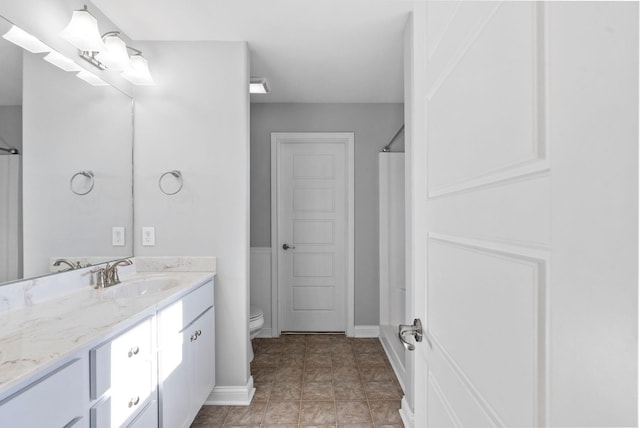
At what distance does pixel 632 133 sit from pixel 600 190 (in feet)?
0.18

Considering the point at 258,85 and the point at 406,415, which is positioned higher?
the point at 258,85

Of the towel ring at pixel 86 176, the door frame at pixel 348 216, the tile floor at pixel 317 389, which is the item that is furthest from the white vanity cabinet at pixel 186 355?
the door frame at pixel 348 216

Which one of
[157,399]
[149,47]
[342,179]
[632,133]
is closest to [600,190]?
[632,133]

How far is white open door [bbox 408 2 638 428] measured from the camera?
0.30 m

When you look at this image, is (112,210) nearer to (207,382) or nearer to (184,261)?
(184,261)

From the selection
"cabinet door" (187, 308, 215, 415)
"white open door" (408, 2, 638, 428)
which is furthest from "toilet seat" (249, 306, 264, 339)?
"white open door" (408, 2, 638, 428)

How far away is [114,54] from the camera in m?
2.01

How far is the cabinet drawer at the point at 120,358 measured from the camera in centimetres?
120

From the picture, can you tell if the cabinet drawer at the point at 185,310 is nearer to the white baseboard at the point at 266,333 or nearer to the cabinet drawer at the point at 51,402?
the cabinet drawer at the point at 51,402

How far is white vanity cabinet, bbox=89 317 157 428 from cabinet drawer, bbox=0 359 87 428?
8 cm

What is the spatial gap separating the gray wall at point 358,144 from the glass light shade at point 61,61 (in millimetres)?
1965

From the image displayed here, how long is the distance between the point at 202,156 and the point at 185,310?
1.02 meters

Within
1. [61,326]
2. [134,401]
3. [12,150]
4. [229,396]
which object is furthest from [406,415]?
[12,150]

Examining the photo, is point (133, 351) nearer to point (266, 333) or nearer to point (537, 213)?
point (537, 213)
